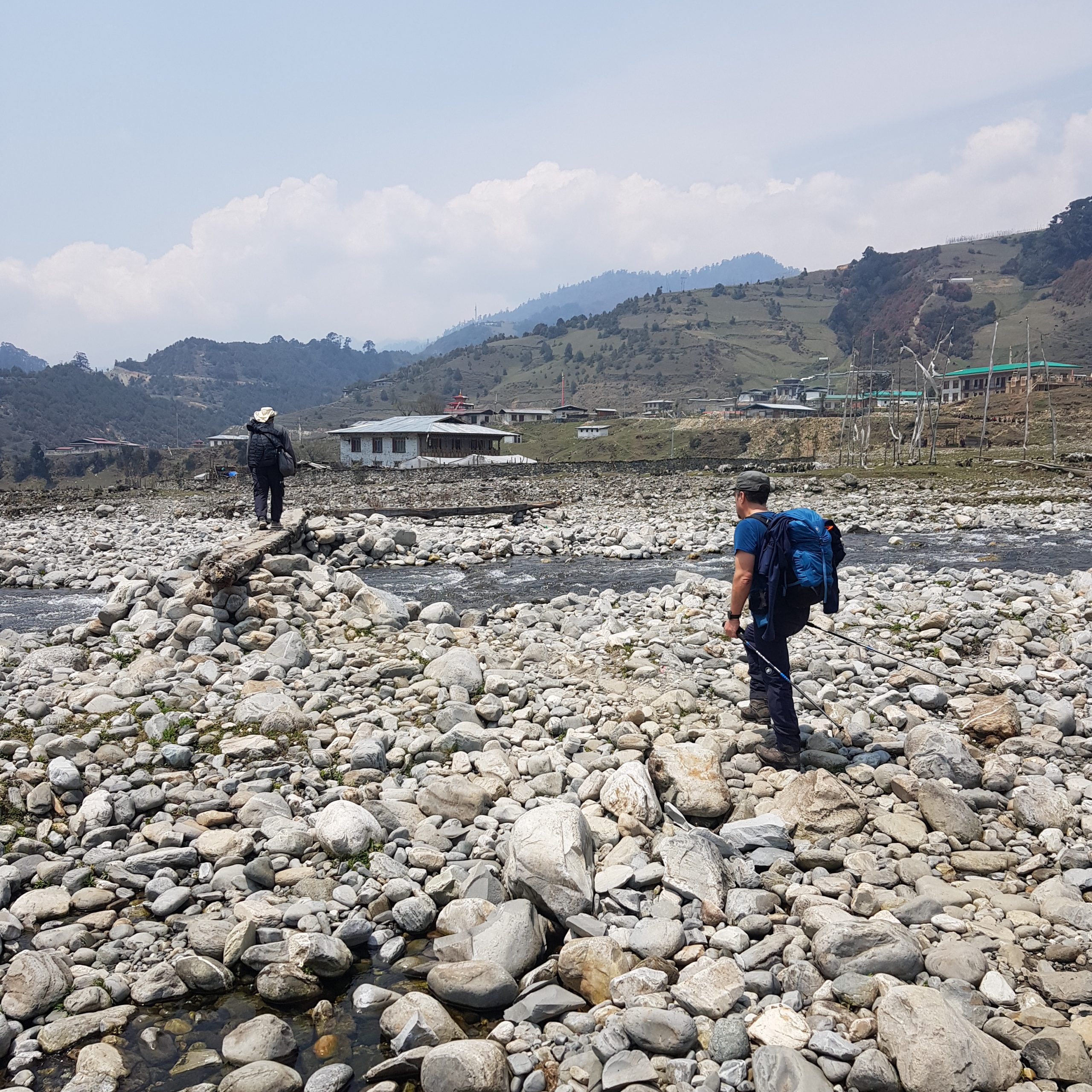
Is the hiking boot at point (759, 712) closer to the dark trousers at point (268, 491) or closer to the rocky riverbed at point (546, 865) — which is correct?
the rocky riverbed at point (546, 865)

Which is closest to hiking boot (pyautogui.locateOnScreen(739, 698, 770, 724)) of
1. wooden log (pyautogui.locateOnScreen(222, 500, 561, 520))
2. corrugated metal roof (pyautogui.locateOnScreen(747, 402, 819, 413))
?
wooden log (pyautogui.locateOnScreen(222, 500, 561, 520))

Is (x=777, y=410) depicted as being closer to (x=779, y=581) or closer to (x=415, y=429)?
(x=415, y=429)

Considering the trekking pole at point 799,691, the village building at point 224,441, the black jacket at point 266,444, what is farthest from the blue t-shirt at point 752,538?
the village building at point 224,441

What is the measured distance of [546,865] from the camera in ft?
16.2

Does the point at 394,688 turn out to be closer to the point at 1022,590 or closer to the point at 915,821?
the point at 915,821

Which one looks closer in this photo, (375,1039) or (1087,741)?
(375,1039)

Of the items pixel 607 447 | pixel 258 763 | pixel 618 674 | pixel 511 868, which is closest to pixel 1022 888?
pixel 511 868

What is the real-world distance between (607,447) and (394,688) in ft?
253

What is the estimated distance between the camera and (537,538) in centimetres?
2236

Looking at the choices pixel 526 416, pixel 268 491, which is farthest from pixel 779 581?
pixel 526 416

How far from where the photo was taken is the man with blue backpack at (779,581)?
604 centimetres

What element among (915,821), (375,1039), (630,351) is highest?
(630,351)

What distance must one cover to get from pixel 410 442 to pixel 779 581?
201ft

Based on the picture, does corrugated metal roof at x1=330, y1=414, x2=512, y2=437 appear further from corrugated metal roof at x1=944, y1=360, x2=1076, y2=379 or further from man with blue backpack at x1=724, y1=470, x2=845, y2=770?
man with blue backpack at x1=724, y1=470, x2=845, y2=770
